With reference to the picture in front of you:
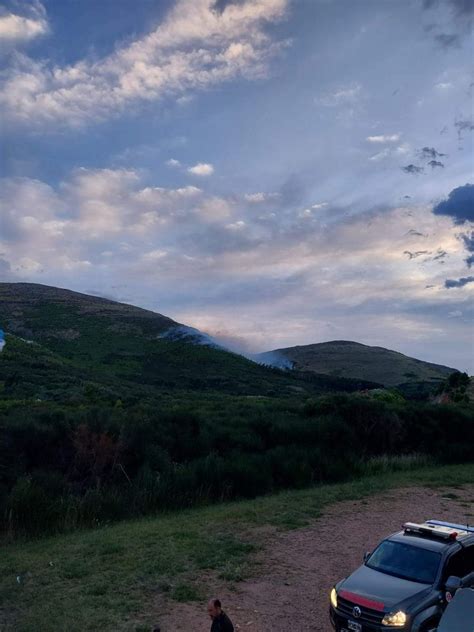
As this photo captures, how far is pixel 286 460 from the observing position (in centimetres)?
2041

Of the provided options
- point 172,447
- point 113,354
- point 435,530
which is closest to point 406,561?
point 435,530

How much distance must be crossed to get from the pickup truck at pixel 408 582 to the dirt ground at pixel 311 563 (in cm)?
107

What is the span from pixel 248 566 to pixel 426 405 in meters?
21.7

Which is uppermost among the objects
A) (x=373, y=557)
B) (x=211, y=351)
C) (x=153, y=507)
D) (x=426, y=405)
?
(x=211, y=351)

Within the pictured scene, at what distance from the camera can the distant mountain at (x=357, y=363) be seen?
343 feet

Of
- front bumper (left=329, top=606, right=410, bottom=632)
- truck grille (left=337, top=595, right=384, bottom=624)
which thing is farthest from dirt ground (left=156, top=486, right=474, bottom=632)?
truck grille (left=337, top=595, right=384, bottom=624)

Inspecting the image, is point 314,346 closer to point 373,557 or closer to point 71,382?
point 71,382

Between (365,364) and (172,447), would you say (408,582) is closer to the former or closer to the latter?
(172,447)

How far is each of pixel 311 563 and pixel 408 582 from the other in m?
3.86

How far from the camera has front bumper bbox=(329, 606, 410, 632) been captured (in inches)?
263

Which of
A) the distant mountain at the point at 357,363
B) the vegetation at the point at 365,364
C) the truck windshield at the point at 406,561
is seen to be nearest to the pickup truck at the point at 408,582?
the truck windshield at the point at 406,561

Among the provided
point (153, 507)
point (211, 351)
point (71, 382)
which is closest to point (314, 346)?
point (211, 351)

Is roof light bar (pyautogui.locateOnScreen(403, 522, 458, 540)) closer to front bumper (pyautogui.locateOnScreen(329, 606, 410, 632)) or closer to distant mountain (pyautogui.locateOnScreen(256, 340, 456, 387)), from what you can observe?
front bumper (pyautogui.locateOnScreen(329, 606, 410, 632))

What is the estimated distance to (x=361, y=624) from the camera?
695cm
